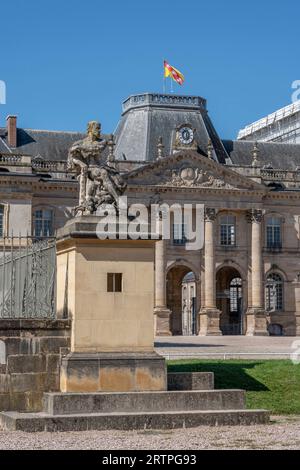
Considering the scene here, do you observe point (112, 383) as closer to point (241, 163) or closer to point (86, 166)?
point (86, 166)

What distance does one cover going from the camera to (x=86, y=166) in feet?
52.7

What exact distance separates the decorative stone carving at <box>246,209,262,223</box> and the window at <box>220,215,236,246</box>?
3.57ft

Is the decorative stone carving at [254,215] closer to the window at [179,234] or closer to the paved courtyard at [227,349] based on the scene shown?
the window at [179,234]

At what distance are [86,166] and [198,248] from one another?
42.9m

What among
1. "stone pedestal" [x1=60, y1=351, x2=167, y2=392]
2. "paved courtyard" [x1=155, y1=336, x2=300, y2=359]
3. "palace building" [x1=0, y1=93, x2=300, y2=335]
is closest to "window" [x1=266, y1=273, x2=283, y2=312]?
"palace building" [x1=0, y1=93, x2=300, y2=335]

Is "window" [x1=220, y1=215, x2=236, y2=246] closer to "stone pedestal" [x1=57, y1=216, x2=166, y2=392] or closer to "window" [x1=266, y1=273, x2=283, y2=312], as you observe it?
"window" [x1=266, y1=273, x2=283, y2=312]

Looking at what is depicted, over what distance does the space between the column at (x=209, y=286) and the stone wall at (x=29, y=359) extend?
42042 millimetres

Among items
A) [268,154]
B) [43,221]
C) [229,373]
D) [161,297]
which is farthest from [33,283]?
[268,154]

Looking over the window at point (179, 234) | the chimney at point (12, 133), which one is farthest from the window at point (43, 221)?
the window at point (179, 234)

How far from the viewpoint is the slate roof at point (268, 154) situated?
63.0m

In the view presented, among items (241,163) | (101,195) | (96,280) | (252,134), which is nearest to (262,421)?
(96,280)

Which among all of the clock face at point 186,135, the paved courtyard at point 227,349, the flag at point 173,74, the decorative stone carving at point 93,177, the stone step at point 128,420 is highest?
the flag at point 173,74

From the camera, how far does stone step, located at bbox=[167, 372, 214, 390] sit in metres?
15.7
